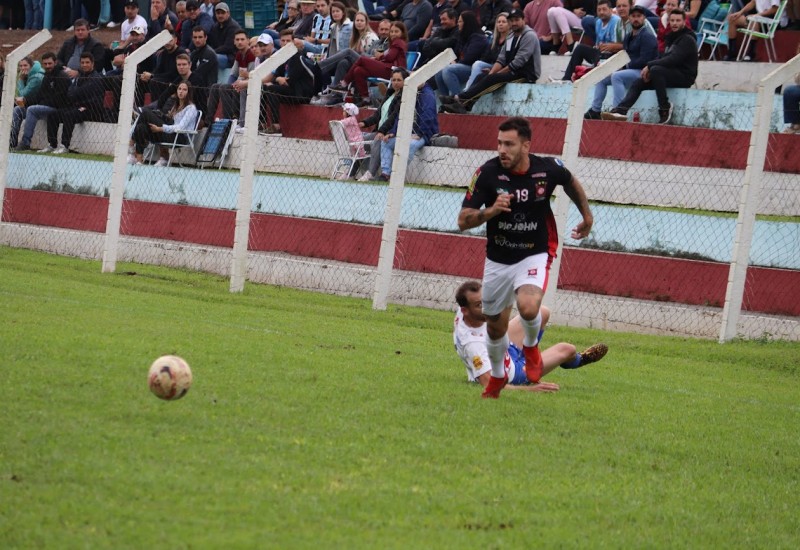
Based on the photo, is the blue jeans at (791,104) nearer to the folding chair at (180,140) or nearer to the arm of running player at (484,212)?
the folding chair at (180,140)

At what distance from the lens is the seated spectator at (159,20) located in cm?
2623

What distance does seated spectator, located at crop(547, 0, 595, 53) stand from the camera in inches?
859

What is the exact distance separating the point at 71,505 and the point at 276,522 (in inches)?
38.3

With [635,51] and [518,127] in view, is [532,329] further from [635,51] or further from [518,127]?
[635,51]

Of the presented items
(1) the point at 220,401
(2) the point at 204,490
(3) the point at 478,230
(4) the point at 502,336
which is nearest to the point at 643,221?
(3) the point at 478,230

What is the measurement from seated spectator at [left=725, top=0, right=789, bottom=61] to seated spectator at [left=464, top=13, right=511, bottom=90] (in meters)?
3.60

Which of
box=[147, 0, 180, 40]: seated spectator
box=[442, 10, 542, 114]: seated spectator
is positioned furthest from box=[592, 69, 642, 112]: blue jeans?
box=[147, 0, 180, 40]: seated spectator

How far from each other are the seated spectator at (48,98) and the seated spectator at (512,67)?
688 centimetres

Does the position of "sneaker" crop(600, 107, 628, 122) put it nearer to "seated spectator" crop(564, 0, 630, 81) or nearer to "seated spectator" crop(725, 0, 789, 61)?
"seated spectator" crop(564, 0, 630, 81)

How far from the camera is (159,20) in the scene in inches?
1041

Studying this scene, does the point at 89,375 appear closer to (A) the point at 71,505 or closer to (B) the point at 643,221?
(A) the point at 71,505

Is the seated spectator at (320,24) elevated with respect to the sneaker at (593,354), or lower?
elevated

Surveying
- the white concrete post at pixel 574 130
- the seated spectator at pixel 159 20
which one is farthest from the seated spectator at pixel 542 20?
the seated spectator at pixel 159 20

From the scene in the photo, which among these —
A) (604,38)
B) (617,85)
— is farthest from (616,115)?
(604,38)
